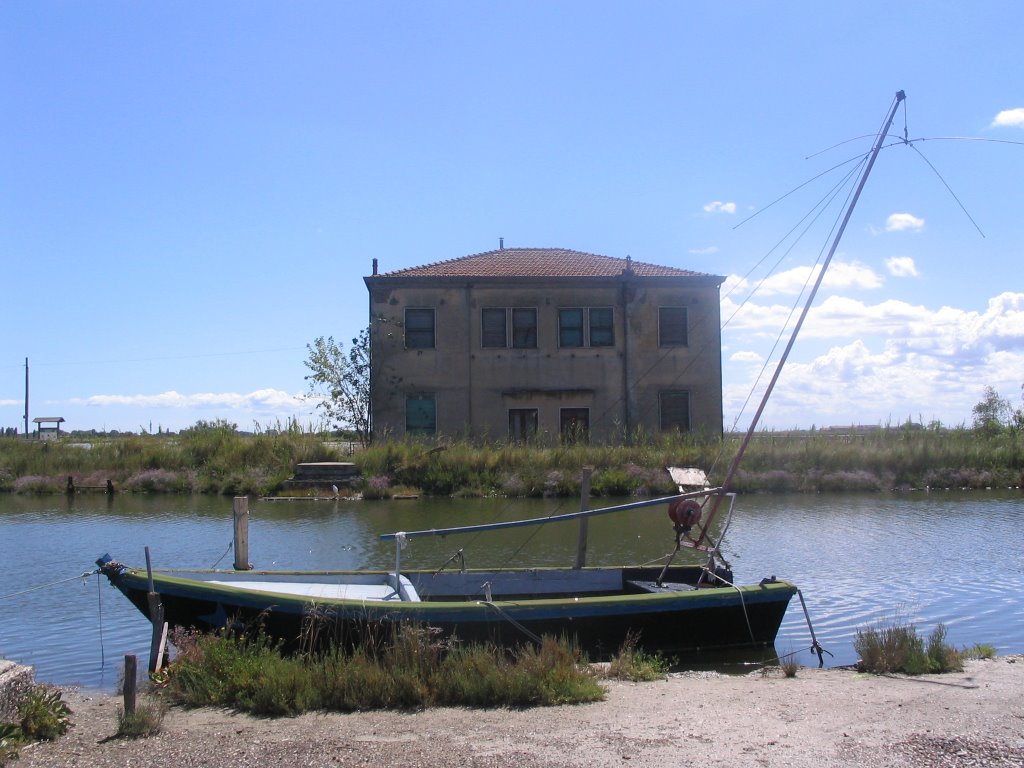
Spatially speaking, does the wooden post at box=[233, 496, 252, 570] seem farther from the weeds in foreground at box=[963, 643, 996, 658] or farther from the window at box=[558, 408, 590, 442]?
the window at box=[558, 408, 590, 442]

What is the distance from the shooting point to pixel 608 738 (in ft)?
24.0

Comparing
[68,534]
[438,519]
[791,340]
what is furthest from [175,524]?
[791,340]

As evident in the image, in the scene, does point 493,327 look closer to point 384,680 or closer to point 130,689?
point 384,680

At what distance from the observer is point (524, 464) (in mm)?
29984

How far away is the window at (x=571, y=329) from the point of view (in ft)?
113

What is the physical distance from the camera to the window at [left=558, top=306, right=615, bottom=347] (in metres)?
34.6

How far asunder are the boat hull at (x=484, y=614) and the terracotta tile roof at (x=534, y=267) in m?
23.1

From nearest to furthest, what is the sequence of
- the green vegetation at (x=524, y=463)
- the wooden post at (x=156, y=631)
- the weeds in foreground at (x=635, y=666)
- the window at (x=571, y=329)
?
the weeds in foreground at (x=635, y=666) → the wooden post at (x=156, y=631) → the green vegetation at (x=524, y=463) → the window at (x=571, y=329)

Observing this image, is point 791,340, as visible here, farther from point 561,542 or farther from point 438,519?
point 438,519

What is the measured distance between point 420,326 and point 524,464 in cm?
728

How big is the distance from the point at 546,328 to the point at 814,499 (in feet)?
36.6

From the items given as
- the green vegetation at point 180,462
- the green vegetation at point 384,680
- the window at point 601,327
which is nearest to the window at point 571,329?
the window at point 601,327

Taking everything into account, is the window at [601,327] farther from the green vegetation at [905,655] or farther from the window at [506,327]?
the green vegetation at [905,655]

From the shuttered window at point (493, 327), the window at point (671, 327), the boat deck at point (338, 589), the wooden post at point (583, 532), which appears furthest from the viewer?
the window at point (671, 327)
